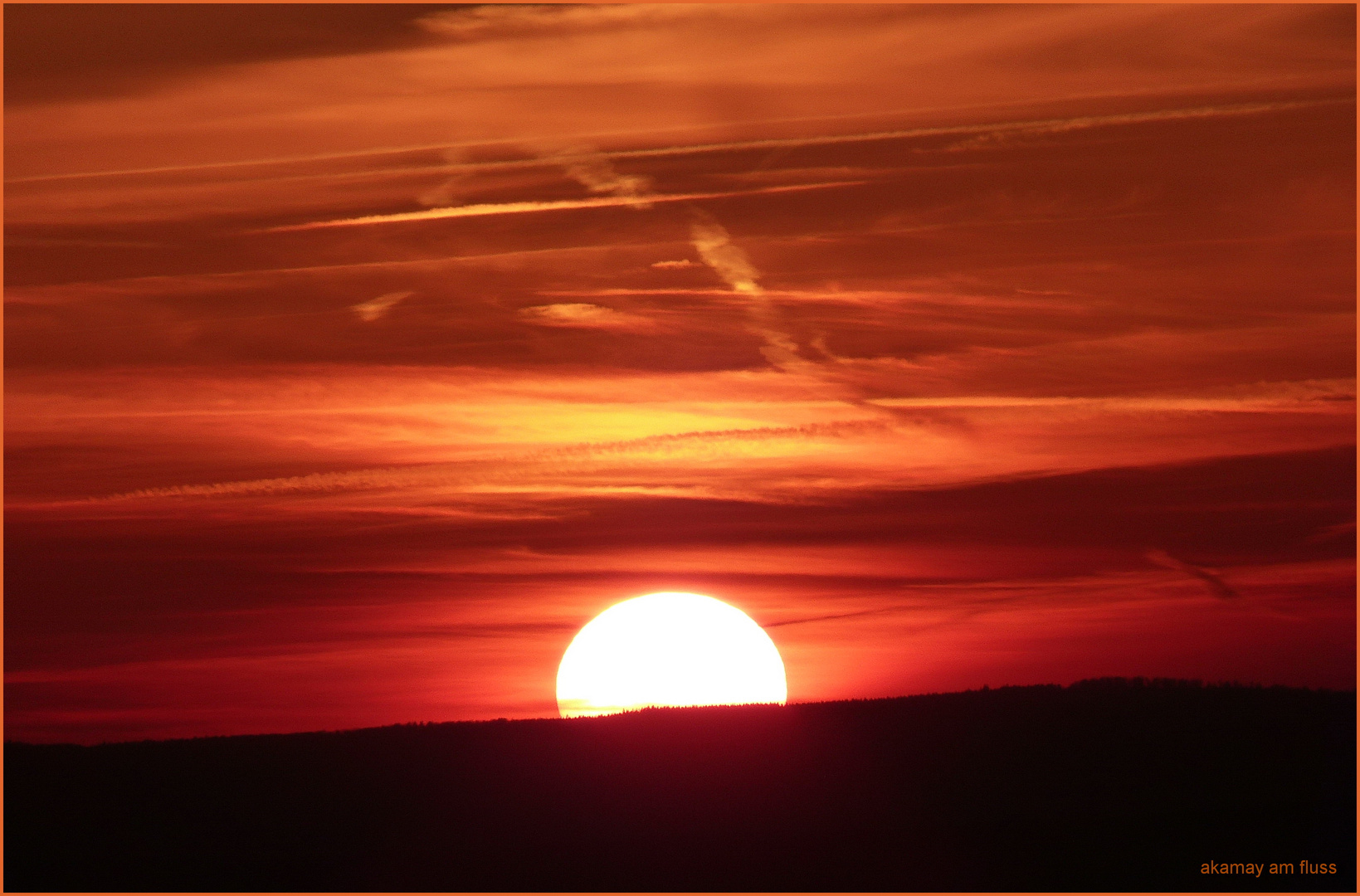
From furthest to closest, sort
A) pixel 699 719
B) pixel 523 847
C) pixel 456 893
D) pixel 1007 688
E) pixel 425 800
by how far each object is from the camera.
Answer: pixel 1007 688
pixel 699 719
pixel 425 800
pixel 523 847
pixel 456 893

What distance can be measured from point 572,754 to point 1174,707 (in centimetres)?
882

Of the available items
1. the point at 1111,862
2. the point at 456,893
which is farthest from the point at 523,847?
the point at 1111,862

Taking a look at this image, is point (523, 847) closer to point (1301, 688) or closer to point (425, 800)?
point (425, 800)

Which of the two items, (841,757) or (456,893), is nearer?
(456,893)

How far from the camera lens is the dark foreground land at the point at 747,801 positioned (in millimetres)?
19047

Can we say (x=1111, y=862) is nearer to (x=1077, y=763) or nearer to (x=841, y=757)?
(x=1077, y=763)

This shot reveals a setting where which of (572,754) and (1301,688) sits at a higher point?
(1301,688)

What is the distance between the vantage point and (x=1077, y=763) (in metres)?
21.8

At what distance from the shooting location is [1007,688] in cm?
2481

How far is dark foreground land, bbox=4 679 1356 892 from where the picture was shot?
62.5 ft

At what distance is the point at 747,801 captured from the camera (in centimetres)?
2091

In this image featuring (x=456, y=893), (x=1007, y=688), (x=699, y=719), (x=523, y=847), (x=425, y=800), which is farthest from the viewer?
(x=1007, y=688)

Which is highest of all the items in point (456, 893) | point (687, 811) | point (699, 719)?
point (699, 719)

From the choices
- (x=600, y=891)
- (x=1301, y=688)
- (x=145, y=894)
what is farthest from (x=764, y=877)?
(x=1301, y=688)
